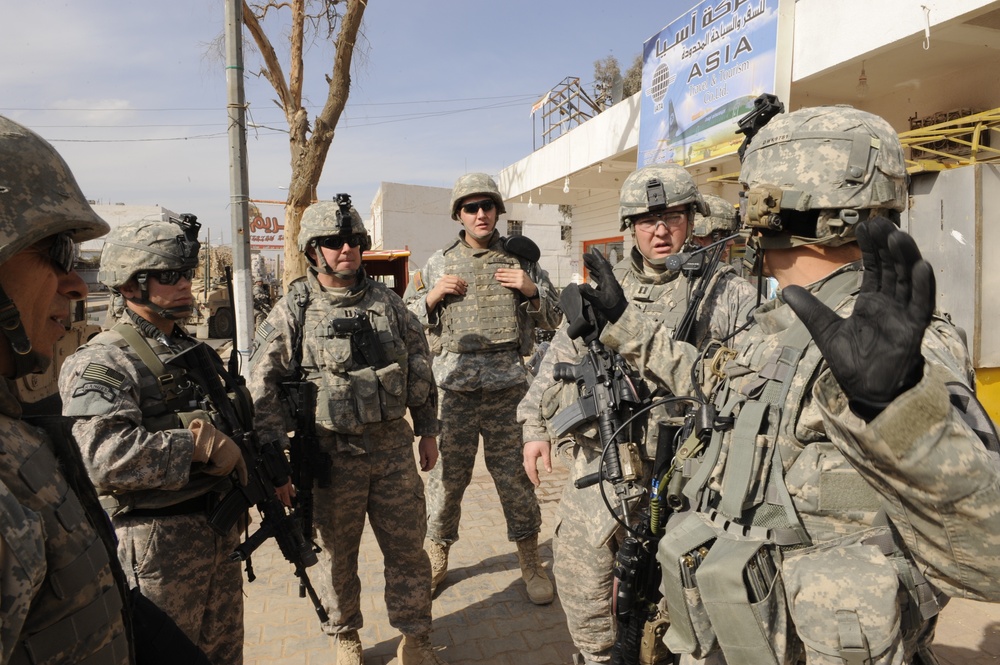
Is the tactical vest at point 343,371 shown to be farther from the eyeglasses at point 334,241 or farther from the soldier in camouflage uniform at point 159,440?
the soldier in camouflage uniform at point 159,440

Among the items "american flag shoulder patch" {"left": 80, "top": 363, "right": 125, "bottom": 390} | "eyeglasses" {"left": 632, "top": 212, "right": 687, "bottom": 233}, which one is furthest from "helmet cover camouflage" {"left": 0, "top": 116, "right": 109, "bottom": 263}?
"eyeglasses" {"left": 632, "top": 212, "right": 687, "bottom": 233}

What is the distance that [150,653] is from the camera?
4.84ft

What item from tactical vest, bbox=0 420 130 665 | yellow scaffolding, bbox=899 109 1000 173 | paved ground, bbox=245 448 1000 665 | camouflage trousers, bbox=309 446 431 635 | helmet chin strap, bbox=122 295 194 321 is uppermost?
yellow scaffolding, bbox=899 109 1000 173

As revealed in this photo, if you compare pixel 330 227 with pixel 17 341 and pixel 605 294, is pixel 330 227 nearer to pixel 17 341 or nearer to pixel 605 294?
pixel 605 294

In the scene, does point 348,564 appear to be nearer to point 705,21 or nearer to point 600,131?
point 705,21

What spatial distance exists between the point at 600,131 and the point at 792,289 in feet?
35.7

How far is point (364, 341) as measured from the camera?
125 inches

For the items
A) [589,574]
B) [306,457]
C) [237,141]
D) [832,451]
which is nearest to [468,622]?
[589,574]

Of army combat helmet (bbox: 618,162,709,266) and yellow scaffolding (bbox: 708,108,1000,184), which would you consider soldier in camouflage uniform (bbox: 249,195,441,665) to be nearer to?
army combat helmet (bbox: 618,162,709,266)

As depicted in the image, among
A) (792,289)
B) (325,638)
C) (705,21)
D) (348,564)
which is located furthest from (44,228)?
(705,21)

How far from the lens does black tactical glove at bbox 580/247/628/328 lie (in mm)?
2102

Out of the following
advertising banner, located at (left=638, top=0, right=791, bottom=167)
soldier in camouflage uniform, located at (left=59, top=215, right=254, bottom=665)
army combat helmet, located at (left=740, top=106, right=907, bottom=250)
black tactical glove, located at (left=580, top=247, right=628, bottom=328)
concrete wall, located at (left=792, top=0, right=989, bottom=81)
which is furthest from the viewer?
advertising banner, located at (left=638, top=0, right=791, bottom=167)

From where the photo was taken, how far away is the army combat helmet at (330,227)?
320 cm

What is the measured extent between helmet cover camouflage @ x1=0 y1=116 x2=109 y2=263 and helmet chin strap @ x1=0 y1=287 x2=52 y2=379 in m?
0.09
